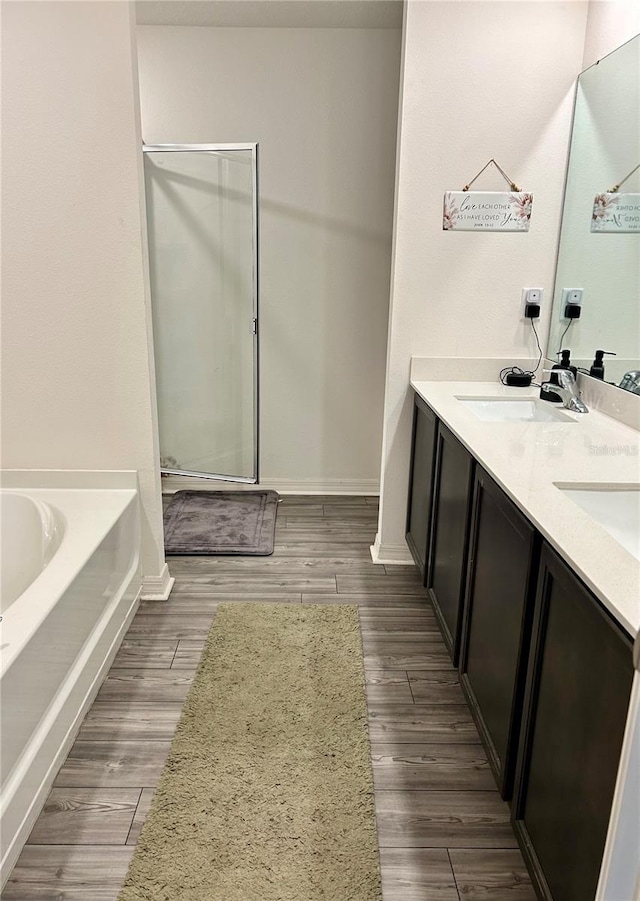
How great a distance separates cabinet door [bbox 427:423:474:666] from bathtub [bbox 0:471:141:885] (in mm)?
1164

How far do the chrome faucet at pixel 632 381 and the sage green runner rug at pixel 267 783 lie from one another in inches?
51.6

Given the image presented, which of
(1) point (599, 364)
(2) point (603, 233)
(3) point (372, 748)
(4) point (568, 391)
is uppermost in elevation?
(2) point (603, 233)

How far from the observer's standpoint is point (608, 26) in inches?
97.0

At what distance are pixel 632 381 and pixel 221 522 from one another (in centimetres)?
217

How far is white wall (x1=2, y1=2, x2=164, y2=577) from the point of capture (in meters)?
2.36

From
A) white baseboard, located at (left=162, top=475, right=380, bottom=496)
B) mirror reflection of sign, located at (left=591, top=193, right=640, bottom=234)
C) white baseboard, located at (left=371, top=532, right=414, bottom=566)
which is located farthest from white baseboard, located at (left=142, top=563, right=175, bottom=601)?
mirror reflection of sign, located at (left=591, top=193, right=640, bottom=234)

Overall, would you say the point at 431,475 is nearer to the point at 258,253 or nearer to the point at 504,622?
the point at 504,622

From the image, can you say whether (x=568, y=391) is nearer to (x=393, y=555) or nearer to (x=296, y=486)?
(x=393, y=555)

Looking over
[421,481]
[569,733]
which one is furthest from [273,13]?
[569,733]

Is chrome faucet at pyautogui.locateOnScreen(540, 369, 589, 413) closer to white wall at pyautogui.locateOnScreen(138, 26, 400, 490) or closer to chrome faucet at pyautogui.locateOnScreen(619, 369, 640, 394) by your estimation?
chrome faucet at pyautogui.locateOnScreen(619, 369, 640, 394)

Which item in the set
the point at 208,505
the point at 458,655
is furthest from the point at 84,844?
the point at 208,505

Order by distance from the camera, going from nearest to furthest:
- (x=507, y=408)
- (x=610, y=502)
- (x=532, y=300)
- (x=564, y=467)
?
(x=610, y=502) < (x=564, y=467) < (x=507, y=408) < (x=532, y=300)

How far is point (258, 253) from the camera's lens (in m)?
3.58

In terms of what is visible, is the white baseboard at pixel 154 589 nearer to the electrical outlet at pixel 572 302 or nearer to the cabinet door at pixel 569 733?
the cabinet door at pixel 569 733
